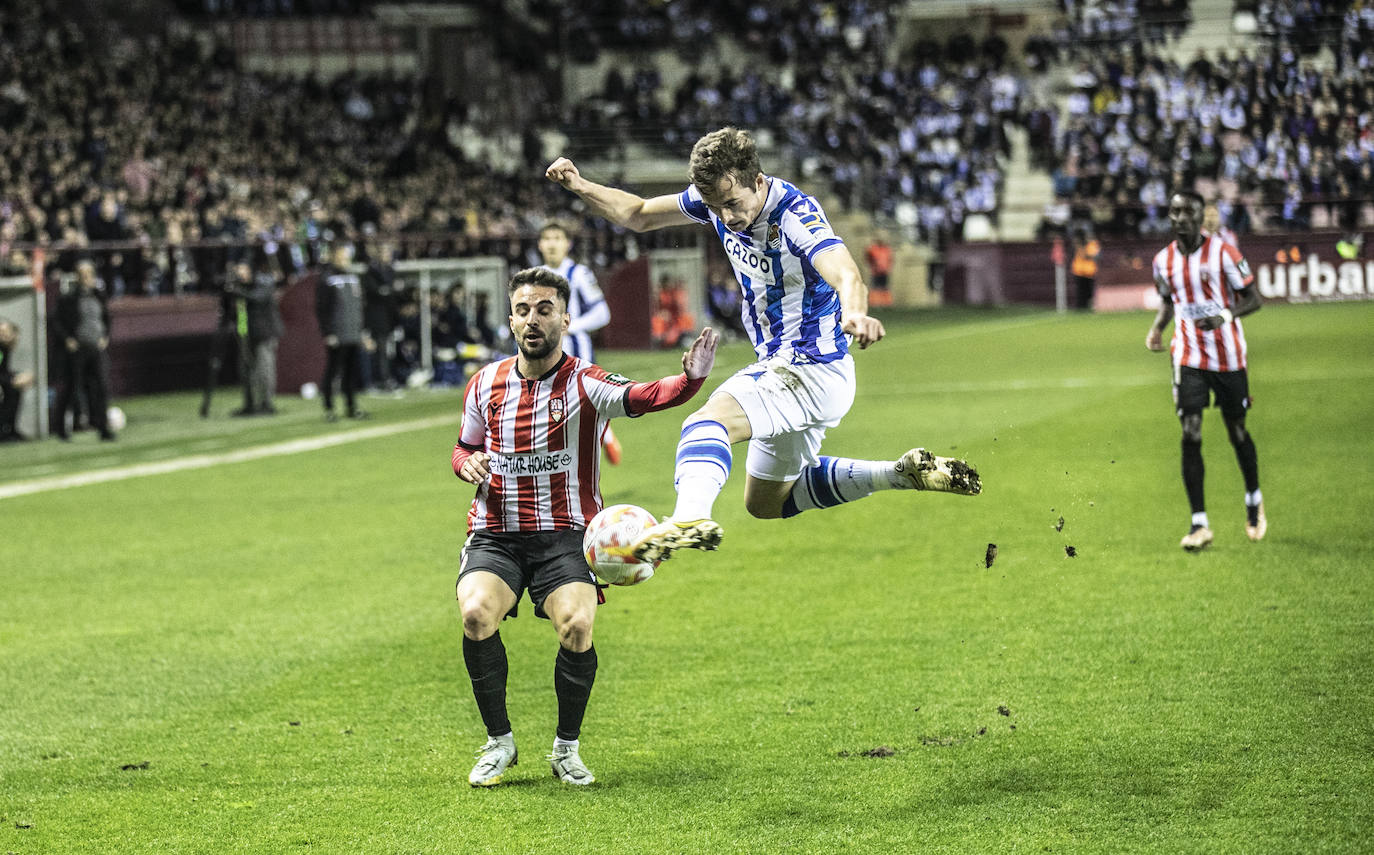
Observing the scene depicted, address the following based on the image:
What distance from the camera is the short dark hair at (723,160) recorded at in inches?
246

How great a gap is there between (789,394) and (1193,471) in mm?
4497

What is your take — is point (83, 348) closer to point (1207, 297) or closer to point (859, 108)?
point (1207, 297)

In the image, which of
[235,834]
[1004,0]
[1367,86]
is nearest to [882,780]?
[235,834]

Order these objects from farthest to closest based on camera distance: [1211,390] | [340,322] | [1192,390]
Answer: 1. [340,322]
2. [1211,390]
3. [1192,390]

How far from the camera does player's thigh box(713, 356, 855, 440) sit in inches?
256

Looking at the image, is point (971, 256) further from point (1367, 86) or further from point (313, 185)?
point (313, 185)

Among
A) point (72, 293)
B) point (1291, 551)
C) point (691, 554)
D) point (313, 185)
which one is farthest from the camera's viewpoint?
point (313, 185)

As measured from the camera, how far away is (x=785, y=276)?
6.57 metres

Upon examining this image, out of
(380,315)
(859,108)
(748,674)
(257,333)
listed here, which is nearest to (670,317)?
(380,315)

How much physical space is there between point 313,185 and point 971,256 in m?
16.2

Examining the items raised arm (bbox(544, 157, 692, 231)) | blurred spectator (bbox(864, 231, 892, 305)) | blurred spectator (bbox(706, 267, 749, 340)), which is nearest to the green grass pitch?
raised arm (bbox(544, 157, 692, 231))

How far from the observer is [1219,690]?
696 cm

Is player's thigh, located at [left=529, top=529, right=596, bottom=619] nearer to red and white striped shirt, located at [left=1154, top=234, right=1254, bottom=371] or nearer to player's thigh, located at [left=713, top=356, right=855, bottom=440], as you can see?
player's thigh, located at [left=713, top=356, right=855, bottom=440]

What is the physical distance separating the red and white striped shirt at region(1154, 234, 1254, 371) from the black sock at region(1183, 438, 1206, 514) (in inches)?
19.9
